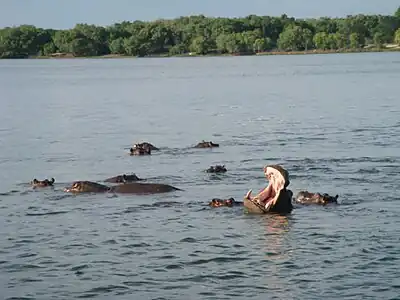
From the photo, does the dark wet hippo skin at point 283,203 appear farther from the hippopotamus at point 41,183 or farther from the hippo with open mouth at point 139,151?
the hippo with open mouth at point 139,151

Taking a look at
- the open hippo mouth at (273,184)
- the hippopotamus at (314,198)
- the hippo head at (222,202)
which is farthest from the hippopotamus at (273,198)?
the hippopotamus at (314,198)

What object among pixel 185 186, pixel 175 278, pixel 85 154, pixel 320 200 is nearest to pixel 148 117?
pixel 85 154

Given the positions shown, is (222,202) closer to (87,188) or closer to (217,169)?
(87,188)

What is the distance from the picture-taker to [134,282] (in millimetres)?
15070

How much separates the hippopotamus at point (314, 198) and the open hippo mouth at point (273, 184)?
1324 mm

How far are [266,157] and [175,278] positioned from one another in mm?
14807

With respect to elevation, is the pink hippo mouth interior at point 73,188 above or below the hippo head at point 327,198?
below

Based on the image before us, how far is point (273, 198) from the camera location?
2000cm

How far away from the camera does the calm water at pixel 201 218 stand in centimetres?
1503

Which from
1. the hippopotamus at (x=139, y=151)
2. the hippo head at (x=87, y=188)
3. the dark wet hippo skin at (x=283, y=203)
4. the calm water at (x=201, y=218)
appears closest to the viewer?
the calm water at (x=201, y=218)

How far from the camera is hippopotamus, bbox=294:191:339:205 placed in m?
20.9

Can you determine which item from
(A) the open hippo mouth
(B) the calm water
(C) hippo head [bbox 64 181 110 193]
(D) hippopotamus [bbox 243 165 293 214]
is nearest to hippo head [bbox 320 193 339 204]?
(B) the calm water

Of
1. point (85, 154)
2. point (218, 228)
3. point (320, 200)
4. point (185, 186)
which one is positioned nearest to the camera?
point (218, 228)

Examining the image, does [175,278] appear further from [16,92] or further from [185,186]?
[16,92]
